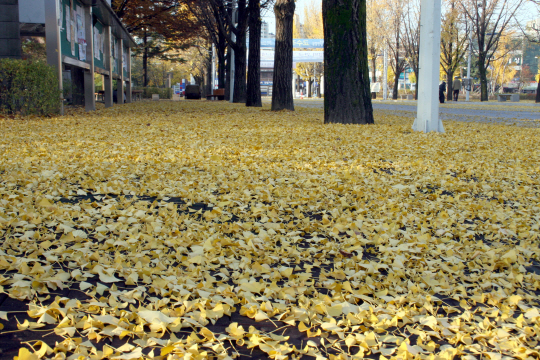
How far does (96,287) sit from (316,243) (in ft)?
→ 4.70

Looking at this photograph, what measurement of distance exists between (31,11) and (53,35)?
124cm

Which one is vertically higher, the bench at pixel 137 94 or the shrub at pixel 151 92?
the shrub at pixel 151 92

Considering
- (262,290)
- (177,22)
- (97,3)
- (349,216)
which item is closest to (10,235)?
(262,290)

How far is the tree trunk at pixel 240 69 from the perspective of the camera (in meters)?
24.0

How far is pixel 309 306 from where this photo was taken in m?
2.33

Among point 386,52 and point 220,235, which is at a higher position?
point 386,52

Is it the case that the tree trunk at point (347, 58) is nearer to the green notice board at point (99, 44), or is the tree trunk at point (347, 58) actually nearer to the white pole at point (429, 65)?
the white pole at point (429, 65)

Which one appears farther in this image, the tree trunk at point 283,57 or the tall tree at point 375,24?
the tall tree at point 375,24

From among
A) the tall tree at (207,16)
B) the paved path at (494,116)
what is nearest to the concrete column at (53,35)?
the tall tree at (207,16)

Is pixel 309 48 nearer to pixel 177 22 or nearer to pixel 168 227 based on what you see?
pixel 177 22

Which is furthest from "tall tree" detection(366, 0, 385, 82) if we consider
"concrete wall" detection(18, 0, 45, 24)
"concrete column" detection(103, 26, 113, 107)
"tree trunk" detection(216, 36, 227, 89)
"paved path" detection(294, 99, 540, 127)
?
"concrete wall" detection(18, 0, 45, 24)

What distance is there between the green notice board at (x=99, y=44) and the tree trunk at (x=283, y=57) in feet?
20.4

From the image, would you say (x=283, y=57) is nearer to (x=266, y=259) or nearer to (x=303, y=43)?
(x=266, y=259)

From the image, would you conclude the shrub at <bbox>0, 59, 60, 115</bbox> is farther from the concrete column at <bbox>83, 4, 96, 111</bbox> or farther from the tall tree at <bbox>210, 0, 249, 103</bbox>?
the tall tree at <bbox>210, 0, 249, 103</bbox>
